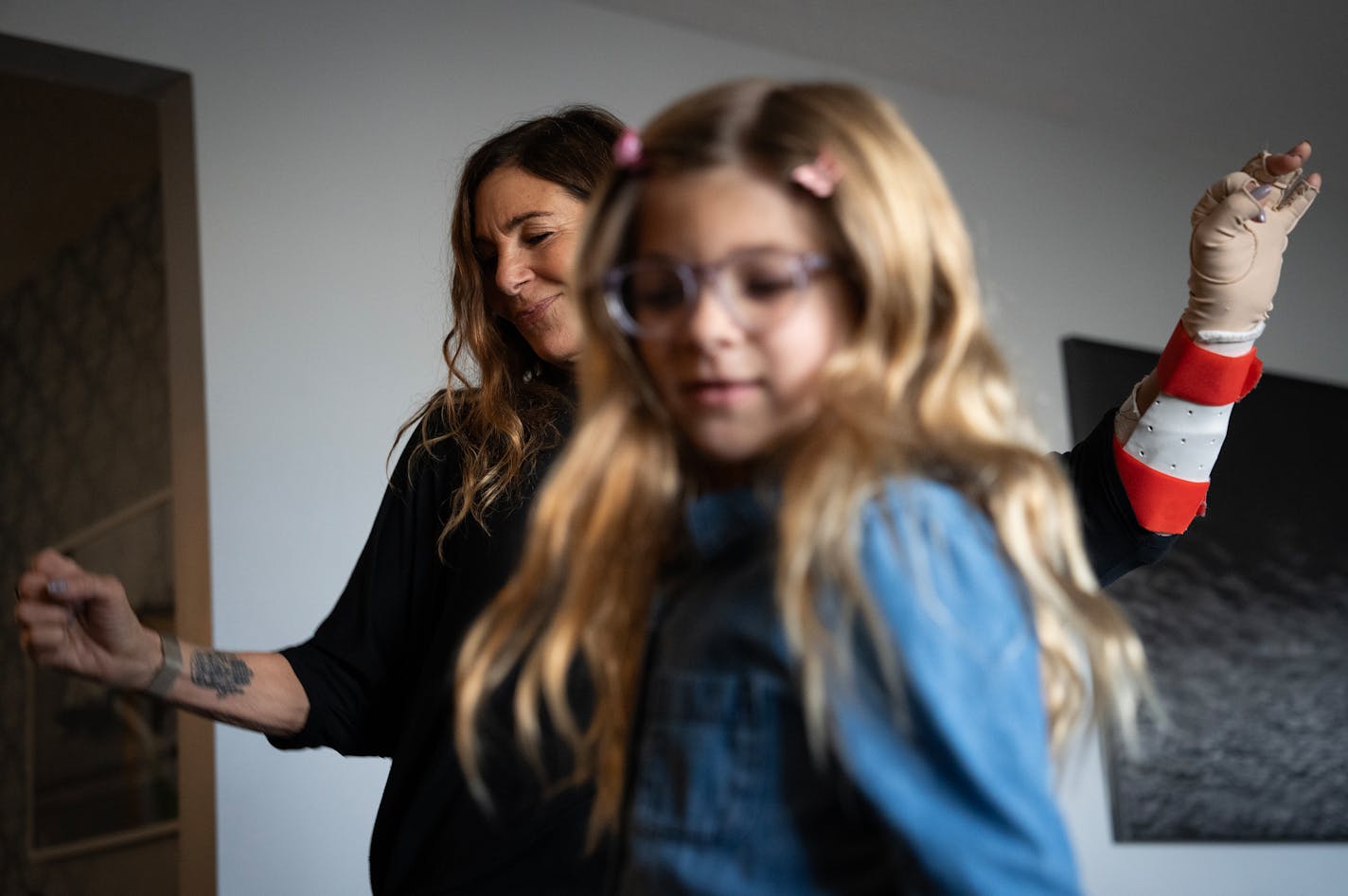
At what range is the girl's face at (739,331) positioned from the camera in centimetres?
78

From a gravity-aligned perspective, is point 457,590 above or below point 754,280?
below

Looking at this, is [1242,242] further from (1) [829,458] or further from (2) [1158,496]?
(1) [829,458]

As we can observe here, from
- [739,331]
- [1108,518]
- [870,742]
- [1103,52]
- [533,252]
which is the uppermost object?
[1103,52]

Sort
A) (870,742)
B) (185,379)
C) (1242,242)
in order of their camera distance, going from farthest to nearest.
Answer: (185,379) < (1242,242) < (870,742)

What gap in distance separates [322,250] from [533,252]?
4.39 ft

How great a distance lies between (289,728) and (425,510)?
28 centimetres

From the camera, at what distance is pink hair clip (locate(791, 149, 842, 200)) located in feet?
2.63

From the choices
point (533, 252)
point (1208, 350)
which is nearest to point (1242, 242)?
point (1208, 350)

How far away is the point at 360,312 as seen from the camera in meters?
2.80

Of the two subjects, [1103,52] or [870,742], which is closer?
[870,742]

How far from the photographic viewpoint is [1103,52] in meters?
3.82

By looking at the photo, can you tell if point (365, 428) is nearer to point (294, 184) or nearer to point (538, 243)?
point (294, 184)

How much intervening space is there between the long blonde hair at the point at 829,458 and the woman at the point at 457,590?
451 mm

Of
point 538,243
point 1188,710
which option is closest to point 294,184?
point 538,243
